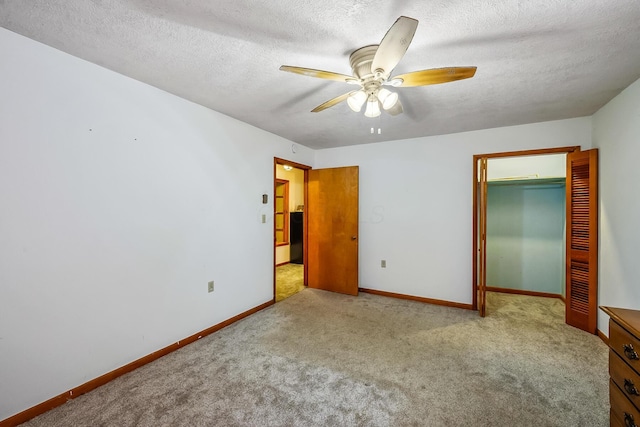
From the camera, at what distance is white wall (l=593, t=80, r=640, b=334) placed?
Answer: 84.3 inches

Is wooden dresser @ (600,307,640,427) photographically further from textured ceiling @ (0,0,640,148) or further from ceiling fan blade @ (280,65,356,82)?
ceiling fan blade @ (280,65,356,82)

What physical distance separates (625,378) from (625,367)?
5 centimetres

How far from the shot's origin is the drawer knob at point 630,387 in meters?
1.24

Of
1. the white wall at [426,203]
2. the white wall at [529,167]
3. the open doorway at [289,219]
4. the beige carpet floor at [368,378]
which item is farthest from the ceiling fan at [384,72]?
→ the open doorway at [289,219]

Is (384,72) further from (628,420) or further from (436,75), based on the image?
Answer: (628,420)

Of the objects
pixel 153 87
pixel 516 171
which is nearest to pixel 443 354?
pixel 516 171

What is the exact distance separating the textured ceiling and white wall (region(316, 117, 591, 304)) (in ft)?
2.45

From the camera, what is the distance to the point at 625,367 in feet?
4.33

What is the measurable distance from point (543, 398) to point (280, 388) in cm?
183

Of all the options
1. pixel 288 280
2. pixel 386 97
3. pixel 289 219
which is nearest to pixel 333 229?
pixel 288 280

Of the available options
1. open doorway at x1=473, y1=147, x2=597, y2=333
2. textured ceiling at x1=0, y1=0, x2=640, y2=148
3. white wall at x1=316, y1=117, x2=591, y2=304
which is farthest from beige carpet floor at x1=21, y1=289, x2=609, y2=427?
textured ceiling at x1=0, y1=0, x2=640, y2=148

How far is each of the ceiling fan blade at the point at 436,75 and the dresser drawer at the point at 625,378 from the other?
1688mm

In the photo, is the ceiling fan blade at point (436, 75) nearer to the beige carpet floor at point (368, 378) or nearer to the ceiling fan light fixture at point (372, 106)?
the ceiling fan light fixture at point (372, 106)

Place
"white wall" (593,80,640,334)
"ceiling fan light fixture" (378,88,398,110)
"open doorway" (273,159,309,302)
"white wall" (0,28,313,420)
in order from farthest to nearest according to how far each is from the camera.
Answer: "open doorway" (273,159,309,302) < "white wall" (593,80,640,334) < "ceiling fan light fixture" (378,88,398,110) < "white wall" (0,28,313,420)
